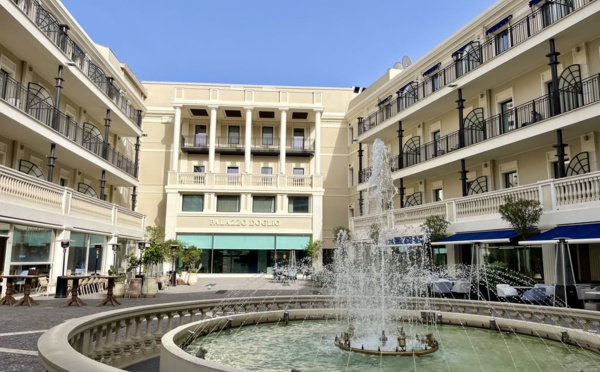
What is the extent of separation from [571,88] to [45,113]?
22587 mm

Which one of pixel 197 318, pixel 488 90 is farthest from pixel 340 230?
pixel 197 318

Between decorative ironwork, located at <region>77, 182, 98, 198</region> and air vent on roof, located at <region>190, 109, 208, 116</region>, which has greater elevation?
air vent on roof, located at <region>190, 109, 208, 116</region>

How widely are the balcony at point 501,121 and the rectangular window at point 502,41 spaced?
297 centimetres

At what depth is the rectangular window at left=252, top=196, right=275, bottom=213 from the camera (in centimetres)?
3456

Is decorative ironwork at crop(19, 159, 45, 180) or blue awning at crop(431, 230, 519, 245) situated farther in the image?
decorative ironwork at crop(19, 159, 45, 180)

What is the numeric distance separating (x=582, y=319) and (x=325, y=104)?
32.3 meters

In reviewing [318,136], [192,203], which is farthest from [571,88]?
[192,203]

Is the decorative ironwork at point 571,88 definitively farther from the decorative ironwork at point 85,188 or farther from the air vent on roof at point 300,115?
the decorative ironwork at point 85,188

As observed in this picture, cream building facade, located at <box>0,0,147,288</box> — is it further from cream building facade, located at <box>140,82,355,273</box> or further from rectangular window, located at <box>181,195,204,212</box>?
cream building facade, located at <box>140,82,355,273</box>

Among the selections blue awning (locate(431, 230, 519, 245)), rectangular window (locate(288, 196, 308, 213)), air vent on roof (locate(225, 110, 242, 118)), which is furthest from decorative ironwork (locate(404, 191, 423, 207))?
air vent on roof (locate(225, 110, 242, 118))

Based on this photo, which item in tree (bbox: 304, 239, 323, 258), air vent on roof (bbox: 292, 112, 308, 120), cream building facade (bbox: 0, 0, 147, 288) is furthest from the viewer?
air vent on roof (bbox: 292, 112, 308, 120)

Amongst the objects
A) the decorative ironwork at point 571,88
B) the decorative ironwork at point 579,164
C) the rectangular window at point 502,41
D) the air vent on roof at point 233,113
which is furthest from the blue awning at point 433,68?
the air vent on roof at point 233,113

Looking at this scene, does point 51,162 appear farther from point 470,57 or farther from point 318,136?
point 318,136

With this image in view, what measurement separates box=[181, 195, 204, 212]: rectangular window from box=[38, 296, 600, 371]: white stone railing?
81.8ft
